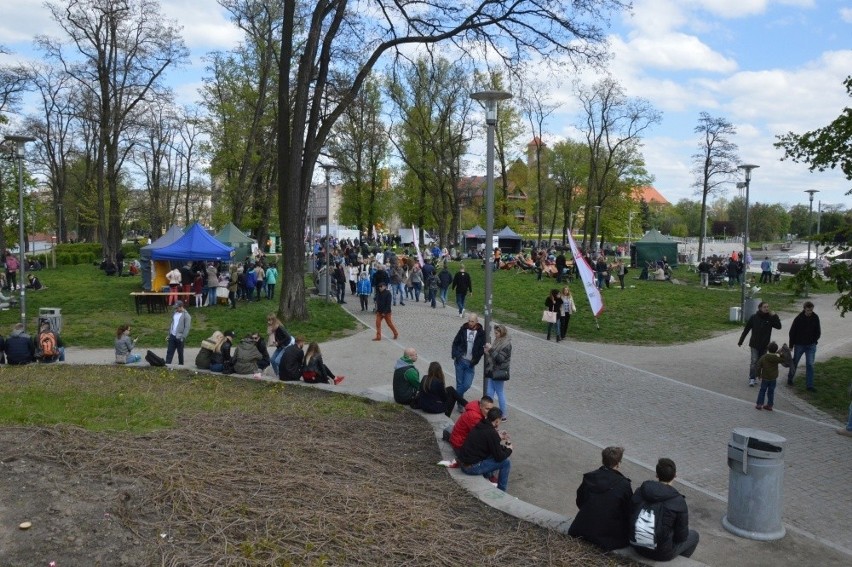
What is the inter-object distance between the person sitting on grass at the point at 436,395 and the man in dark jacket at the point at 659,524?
448 cm

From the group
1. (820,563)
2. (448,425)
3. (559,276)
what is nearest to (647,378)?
(448,425)

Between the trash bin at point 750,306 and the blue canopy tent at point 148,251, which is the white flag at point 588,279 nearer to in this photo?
the trash bin at point 750,306

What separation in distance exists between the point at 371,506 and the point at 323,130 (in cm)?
1430

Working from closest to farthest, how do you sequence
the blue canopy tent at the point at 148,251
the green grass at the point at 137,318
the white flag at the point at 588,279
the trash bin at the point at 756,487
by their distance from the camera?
1. the trash bin at the point at 756,487
2. the white flag at the point at 588,279
3. the green grass at the point at 137,318
4. the blue canopy tent at the point at 148,251

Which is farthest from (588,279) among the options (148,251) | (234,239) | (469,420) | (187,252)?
(234,239)

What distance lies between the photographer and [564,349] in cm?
1727

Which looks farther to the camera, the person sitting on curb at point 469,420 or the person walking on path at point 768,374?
the person walking on path at point 768,374

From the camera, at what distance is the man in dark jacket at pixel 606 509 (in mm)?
5766

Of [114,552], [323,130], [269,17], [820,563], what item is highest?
[269,17]

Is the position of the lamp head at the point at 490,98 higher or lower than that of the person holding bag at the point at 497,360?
higher

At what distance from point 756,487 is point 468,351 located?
5373 mm

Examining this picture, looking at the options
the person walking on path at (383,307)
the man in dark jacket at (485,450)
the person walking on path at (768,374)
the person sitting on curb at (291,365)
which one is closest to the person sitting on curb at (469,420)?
the man in dark jacket at (485,450)

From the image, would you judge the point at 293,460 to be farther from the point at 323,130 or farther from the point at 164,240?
the point at 164,240

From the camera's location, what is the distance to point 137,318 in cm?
2123
